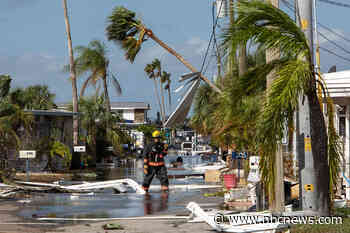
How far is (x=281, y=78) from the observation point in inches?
364

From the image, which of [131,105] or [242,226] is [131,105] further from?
[242,226]

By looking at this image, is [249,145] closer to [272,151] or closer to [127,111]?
[272,151]

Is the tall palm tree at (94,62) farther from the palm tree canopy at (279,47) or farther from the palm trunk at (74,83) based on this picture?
the palm tree canopy at (279,47)

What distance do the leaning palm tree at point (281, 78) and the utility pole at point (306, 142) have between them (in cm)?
11

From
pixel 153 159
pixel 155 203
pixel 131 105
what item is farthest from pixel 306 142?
pixel 131 105

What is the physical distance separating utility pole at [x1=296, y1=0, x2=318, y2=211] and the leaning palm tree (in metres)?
0.11

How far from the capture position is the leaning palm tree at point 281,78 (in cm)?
922

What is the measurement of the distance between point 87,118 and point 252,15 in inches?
1254

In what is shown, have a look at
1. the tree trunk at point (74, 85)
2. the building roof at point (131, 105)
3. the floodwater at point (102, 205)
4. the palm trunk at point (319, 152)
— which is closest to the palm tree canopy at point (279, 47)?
the palm trunk at point (319, 152)

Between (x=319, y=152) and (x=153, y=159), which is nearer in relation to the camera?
(x=319, y=152)

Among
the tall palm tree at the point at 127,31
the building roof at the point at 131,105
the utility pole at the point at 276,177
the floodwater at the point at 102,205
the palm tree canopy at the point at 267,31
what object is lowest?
the floodwater at the point at 102,205

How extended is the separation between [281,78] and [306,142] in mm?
1428

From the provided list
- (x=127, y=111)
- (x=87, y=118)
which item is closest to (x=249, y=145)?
(x=87, y=118)

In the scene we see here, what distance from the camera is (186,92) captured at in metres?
18.6
